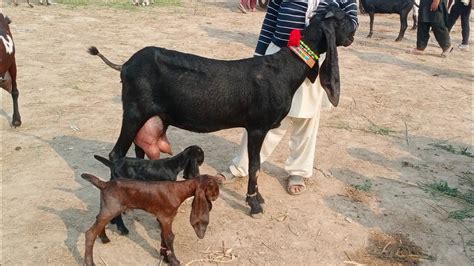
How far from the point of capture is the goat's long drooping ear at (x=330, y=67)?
3.94 meters

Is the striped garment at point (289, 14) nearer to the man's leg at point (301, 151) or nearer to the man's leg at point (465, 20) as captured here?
A: the man's leg at point (301, 151)

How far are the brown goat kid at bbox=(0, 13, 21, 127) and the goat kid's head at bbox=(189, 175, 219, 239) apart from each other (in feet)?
11.4

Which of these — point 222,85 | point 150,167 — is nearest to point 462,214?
point 222,85

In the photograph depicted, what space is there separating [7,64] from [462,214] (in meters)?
5.36

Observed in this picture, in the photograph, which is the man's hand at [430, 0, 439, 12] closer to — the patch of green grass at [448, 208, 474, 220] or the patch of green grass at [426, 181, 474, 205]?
the patch of green grass at [426, 181, 474, 205]

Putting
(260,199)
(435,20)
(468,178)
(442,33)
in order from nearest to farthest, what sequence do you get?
1. (260,199)
2. (468,178)
3. (435,20)
4. (442,33)

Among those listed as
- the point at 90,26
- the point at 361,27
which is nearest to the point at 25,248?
the point at 90,26

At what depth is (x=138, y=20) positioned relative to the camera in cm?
1275

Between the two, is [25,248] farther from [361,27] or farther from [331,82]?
[361,27]

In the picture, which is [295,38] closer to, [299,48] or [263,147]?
[299,48]

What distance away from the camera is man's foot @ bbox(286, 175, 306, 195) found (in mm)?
4793

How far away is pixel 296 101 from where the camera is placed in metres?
4.45

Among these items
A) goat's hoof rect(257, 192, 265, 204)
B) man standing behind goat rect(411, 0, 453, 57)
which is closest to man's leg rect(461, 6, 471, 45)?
man standing behind goat rect(411, 0, 453, 57)

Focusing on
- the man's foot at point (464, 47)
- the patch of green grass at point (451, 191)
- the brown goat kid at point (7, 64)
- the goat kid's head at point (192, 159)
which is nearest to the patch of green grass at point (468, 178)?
the patch of green grass at point (451, 191)
